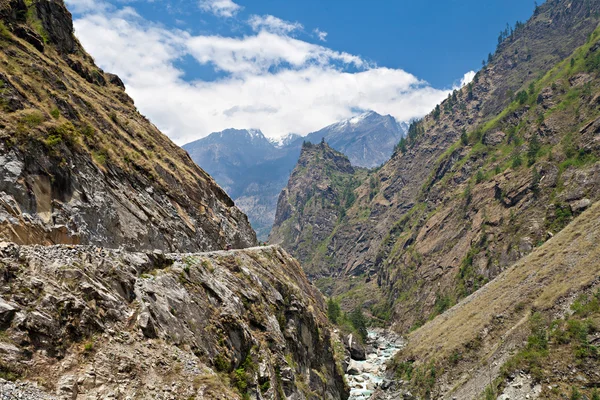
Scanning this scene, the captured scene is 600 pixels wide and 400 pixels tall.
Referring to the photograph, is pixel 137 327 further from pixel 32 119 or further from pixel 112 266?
pixel 32 119

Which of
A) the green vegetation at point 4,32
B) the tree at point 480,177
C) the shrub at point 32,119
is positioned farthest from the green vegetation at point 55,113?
the tree at point 480,177

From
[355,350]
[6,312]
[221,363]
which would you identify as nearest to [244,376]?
[221,363]

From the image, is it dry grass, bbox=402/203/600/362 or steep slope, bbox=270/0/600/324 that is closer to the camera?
dry grass, bbox=402/203/600/362

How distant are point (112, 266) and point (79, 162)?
15.9 m

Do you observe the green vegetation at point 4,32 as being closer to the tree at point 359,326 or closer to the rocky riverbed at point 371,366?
the rocky riverbed at point 371,366

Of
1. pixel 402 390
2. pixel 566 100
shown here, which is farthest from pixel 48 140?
pixel 566 100

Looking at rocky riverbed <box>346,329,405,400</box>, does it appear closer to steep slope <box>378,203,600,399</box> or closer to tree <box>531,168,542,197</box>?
steep slope <box>378,203,600,399</box>

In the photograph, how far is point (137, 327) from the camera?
20812 mm

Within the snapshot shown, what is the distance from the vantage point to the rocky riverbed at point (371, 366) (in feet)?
243

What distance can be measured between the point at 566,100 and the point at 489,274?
85104mm

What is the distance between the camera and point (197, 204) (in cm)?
5459

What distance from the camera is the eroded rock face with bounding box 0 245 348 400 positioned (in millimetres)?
16062

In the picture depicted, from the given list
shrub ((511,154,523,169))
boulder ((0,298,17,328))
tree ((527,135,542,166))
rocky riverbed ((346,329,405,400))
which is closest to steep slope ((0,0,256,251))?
boulder ((0,298,17,328))

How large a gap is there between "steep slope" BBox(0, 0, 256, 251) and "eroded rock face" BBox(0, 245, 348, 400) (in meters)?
6.57
